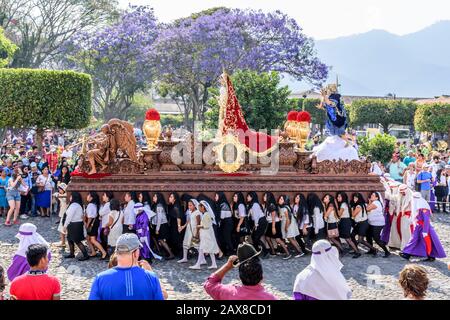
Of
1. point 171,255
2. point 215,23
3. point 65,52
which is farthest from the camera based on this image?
point 65,52

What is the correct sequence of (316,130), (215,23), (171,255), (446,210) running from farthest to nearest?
(316,130) < (215,23) < (446,210) < (171,255)

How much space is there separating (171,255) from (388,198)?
542 centimetres

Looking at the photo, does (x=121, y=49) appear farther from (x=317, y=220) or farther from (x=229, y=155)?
(x=317, y=220)

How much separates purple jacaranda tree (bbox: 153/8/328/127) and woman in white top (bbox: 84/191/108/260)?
66.4ft

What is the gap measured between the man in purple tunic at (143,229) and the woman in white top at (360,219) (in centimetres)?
459

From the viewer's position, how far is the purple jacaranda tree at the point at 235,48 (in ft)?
102

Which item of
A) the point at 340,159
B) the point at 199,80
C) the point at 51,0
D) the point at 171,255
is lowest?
the point at 171,255

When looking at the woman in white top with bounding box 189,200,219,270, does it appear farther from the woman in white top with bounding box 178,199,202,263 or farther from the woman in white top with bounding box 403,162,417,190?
the woman in white top with bounding box 403,162,417,190

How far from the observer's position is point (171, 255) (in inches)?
451

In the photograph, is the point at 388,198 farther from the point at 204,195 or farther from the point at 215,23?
the point at 215,23

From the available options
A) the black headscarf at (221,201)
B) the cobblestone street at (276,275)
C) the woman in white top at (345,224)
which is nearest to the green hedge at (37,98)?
the cobblestone street at (276,275)

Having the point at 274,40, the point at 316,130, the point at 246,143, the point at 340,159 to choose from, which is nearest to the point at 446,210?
the point at 340,159

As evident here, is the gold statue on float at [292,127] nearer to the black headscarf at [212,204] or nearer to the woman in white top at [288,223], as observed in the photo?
the woman in white top at [288,223]

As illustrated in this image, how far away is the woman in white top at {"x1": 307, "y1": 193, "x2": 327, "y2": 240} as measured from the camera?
1162 centimetres
